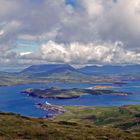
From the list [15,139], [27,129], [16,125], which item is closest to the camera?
[15,139]

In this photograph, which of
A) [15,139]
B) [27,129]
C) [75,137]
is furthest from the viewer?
[27,129]

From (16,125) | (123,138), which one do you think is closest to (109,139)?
(123,138)

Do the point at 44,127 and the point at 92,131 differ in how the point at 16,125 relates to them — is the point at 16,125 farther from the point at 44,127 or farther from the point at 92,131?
the point at 92,131

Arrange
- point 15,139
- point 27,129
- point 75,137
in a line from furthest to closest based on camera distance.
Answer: point 27,129, point 75,137, point 15,139

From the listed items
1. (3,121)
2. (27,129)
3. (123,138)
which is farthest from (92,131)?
(3,121)

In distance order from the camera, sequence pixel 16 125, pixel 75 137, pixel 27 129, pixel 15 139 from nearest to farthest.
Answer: pixel 15 139 → pixel 75 137 → pixel 27 129 → pixel 16 125

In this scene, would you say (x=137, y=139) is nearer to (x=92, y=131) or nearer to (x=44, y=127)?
(x=92, y=131)

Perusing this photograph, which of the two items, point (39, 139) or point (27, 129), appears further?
point (27, 129)

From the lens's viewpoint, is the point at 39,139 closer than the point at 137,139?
Yes
